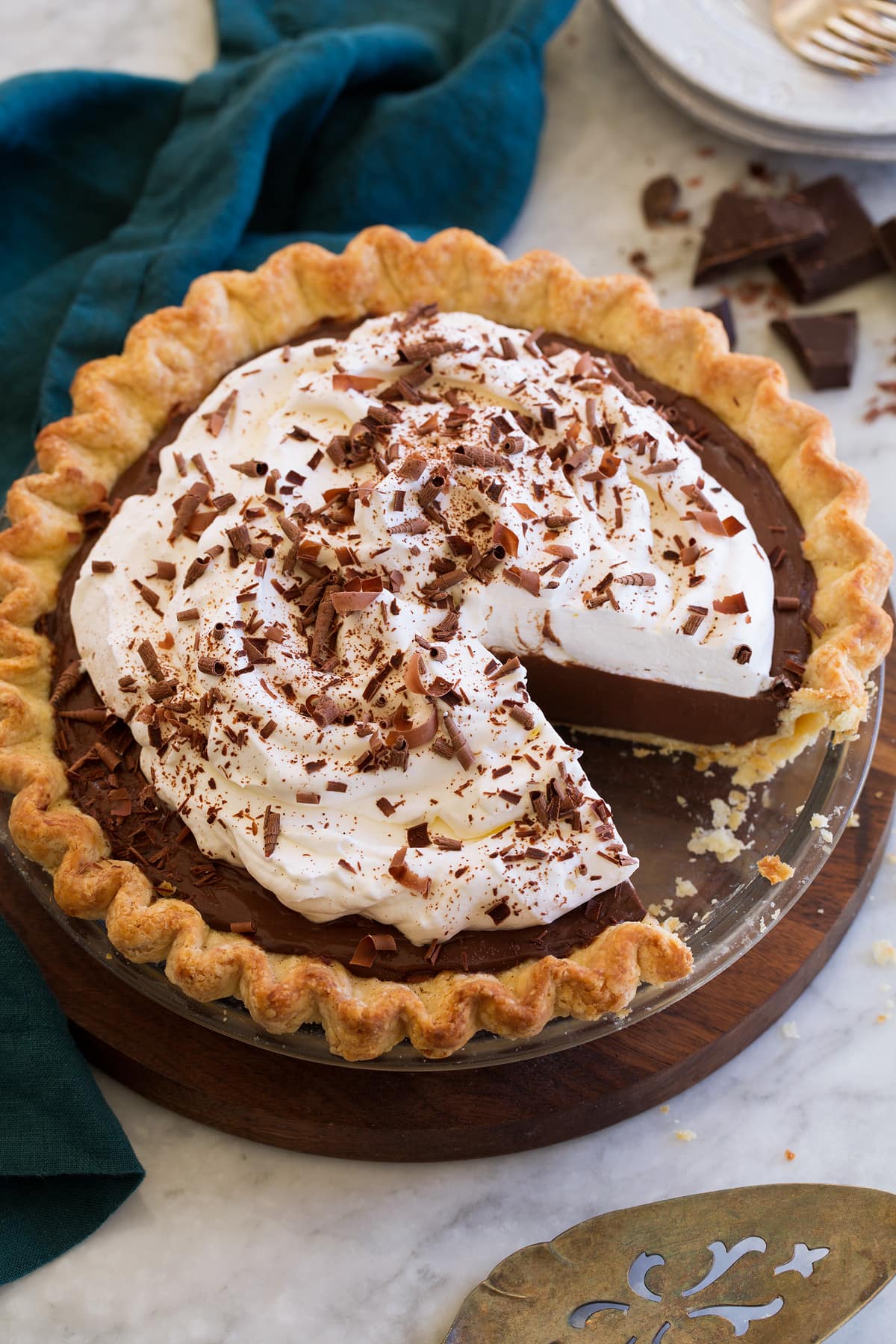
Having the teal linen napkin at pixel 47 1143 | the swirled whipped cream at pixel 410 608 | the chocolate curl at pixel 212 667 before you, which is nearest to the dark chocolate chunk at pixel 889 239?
the swirled whipped cream at pixel 410 608

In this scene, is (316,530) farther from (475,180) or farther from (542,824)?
(475,180)

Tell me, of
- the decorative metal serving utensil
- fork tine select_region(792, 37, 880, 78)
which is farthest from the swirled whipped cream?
fork tine select_region(792, 37, 880, 78)

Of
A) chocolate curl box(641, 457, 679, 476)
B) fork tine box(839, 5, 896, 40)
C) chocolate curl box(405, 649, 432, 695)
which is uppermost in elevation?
fork tine box(839, 5, 896, 40)

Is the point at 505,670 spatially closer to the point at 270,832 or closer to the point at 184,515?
the point at 270,832

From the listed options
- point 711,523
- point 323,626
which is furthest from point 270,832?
point 711,523

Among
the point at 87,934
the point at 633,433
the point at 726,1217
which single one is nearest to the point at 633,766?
the point at 633,433

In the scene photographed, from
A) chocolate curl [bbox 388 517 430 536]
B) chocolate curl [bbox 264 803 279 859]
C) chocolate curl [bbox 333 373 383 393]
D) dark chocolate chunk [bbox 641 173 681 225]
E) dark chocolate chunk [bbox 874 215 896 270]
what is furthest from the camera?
dark chocolate chunk [bbox 641 173 681 225]

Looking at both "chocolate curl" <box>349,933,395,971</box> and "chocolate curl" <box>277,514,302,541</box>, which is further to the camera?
"chocolate curl" <box>277,514,302,541</box>

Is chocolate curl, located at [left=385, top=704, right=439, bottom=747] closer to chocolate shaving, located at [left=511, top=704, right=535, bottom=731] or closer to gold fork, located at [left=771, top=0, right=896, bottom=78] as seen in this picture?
chocolate shaving, located at [left=511, top=704, right=535, bottom=731]
